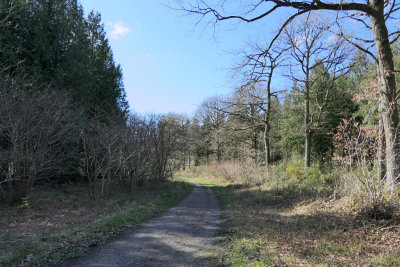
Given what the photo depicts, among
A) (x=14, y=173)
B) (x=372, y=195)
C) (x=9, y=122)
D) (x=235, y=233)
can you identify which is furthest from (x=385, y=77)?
(x=14, y=173)

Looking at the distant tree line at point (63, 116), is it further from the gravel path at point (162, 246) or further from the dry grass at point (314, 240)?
the dry grass at point (314, 240)

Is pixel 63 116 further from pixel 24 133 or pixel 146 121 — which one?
pixel 146 121

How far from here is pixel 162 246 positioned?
19.6 feet

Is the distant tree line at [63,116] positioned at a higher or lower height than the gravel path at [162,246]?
higher

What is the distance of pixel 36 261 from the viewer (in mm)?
4762

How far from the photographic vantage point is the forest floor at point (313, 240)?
4574 millimetres

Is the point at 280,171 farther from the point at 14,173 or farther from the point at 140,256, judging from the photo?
the point at 14,173

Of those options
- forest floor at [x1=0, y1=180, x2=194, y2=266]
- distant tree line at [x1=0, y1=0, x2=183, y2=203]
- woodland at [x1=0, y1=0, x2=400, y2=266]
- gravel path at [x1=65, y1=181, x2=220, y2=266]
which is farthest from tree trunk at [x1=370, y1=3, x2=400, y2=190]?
distant tree line at [x1=0, y1=0, x2=183, y2=203]

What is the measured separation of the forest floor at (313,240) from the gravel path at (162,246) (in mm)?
511

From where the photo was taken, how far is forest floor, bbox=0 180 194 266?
16.9 feet

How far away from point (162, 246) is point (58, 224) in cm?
448

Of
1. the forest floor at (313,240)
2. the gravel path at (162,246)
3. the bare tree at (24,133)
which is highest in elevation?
the bare tree at (24,133)

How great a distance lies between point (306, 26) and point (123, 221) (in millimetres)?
15149

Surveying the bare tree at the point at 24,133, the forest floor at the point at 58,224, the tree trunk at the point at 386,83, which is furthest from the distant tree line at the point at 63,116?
the tree trunk at the point at 386,83
